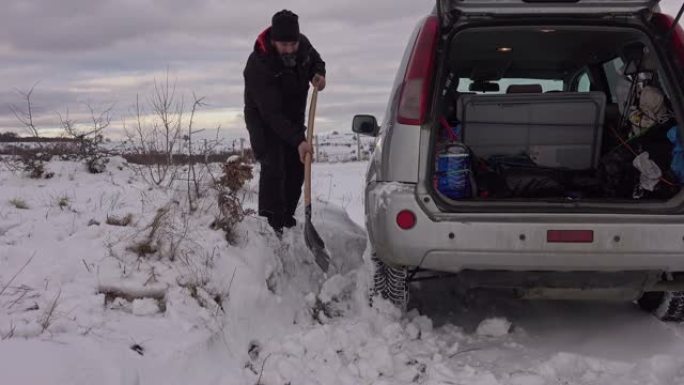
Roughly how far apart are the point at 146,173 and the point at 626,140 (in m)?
5.03

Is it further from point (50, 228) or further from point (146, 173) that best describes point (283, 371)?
point (146, 173)

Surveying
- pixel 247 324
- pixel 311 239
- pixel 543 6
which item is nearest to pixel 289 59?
pixel 311 239

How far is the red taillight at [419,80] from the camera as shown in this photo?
3143 millimetres

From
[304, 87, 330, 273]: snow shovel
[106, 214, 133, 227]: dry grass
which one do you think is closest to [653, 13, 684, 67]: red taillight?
[304, 87, 330, 273]: snow shovel

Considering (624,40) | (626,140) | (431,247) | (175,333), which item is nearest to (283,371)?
(175,333)

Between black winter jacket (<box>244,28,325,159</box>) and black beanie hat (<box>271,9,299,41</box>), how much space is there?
0.19 meters

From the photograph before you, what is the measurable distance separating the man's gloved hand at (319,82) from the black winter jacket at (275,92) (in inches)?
3.3

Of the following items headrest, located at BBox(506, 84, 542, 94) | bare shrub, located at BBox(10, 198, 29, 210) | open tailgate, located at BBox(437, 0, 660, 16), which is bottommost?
bare shrub, located at BBox(10, 198, 29, 210)

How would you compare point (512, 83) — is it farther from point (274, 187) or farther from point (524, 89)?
point (274, 187)

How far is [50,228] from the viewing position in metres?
4.05

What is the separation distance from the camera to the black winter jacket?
4492 mm

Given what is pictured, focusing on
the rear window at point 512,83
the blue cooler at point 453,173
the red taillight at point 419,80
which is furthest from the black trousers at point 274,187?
the red taillight at point 419,80

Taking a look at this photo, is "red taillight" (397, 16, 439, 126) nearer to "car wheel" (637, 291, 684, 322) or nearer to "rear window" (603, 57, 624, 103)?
"car wheel" (637, 291, 684, 322)

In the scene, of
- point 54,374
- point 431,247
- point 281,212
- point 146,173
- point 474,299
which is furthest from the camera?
point 146,173
